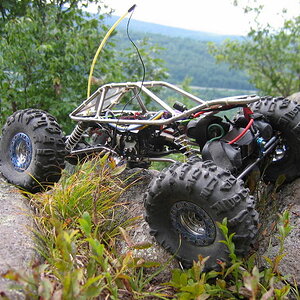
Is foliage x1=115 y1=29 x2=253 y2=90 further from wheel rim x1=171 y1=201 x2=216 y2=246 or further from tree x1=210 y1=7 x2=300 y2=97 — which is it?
wheel rim x1=171 y1=201 x2=216 y2=246

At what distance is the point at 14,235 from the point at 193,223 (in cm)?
136

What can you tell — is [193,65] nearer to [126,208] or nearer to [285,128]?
[285,128]

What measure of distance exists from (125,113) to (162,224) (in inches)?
76.5

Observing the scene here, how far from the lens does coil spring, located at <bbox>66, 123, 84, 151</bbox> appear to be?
4.54 m

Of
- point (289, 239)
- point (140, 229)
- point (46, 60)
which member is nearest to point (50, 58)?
point (46, 60)

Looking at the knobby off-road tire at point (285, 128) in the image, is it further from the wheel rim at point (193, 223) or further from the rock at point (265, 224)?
the wheel rim at point (193, 223)

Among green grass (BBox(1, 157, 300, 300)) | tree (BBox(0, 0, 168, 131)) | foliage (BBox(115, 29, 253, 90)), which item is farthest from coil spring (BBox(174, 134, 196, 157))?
foliage (BBox(115, 29, 253, 90))

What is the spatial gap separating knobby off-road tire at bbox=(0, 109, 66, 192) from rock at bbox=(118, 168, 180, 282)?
787 mm

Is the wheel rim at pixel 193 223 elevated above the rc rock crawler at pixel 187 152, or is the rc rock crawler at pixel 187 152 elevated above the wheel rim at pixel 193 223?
the rc rock crawler at pixel 187 152

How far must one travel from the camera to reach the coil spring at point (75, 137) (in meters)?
4.54

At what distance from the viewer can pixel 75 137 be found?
4633 millimetres

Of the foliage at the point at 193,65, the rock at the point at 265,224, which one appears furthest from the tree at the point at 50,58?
the foliage at the point at 193,65

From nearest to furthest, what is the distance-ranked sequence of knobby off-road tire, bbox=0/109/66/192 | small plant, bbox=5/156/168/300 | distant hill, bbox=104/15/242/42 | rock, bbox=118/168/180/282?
small plant, bbox=5/156/168/300 → rock, bbox=118/168/180/282 → knobby off-road tire, bbox=0/109/66/192 → distant hill, bbox=104/15/242/42

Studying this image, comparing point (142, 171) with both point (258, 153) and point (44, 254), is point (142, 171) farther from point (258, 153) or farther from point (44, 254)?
point (44, 254)
